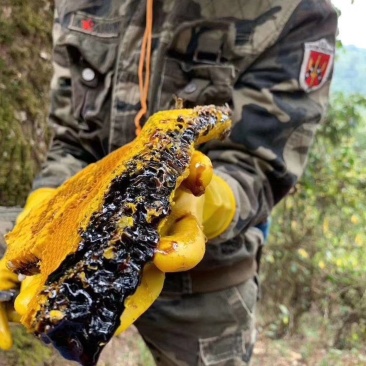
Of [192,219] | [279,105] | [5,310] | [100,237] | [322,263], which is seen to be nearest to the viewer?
[100,237]

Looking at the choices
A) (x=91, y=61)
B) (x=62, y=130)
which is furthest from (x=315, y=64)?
(x=62, y=130)

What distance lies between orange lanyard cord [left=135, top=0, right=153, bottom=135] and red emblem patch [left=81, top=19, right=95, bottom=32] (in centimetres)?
17

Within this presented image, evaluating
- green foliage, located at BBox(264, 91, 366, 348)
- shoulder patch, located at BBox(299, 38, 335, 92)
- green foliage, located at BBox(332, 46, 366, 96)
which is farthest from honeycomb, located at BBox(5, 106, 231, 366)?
green foliage, located at BBox(332, 46, 366, 96)

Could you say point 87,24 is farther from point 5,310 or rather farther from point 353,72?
point 353,72

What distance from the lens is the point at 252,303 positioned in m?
1.34

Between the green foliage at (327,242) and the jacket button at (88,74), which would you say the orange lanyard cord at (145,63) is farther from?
the green foliage at (327,242)

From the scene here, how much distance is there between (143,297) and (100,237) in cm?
9

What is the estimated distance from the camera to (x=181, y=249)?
61 cm

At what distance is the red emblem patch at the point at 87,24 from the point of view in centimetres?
130

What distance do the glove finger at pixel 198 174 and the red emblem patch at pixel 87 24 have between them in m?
0.70

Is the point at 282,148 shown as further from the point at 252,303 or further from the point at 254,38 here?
the point at 252,303

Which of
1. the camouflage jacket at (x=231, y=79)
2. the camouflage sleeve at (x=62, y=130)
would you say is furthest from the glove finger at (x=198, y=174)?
the camouflage sleeve at (x=62, y=130)

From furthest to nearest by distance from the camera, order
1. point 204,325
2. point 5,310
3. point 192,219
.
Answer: point 204,325 < point 5,310 < point 192,219

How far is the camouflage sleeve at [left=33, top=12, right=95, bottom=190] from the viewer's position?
1.26m
